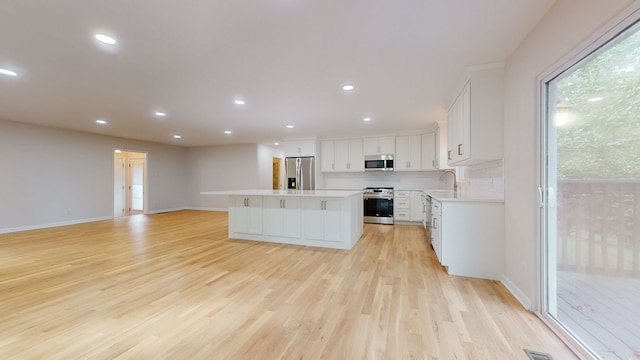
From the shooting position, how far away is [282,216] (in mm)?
4500

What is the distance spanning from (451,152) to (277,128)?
3.85m

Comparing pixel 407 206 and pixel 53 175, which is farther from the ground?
pixel 53 175

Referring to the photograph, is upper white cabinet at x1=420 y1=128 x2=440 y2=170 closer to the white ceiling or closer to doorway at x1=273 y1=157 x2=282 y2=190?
the white ceiling

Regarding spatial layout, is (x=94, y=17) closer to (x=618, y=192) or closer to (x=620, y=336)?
(x=618, y=192)

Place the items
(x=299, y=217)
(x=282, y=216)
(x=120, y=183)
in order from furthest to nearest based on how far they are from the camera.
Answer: (x=120, y=183), (x=282, y=216), (x=299, y=217)

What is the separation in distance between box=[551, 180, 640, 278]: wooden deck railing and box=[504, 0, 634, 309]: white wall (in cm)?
22

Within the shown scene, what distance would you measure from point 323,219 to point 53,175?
6.89m

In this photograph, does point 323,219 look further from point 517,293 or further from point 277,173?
point 277,173

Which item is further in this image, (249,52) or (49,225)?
(49,225)

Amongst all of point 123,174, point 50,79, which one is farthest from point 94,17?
point 123,174

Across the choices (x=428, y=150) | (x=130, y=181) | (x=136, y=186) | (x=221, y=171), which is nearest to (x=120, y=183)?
(x=130, y=181)

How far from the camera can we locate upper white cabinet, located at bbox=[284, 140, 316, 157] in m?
7.09

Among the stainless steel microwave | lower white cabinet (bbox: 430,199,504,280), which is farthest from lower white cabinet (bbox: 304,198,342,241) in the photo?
the stainless steel microwave

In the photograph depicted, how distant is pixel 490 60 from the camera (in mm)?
2641
